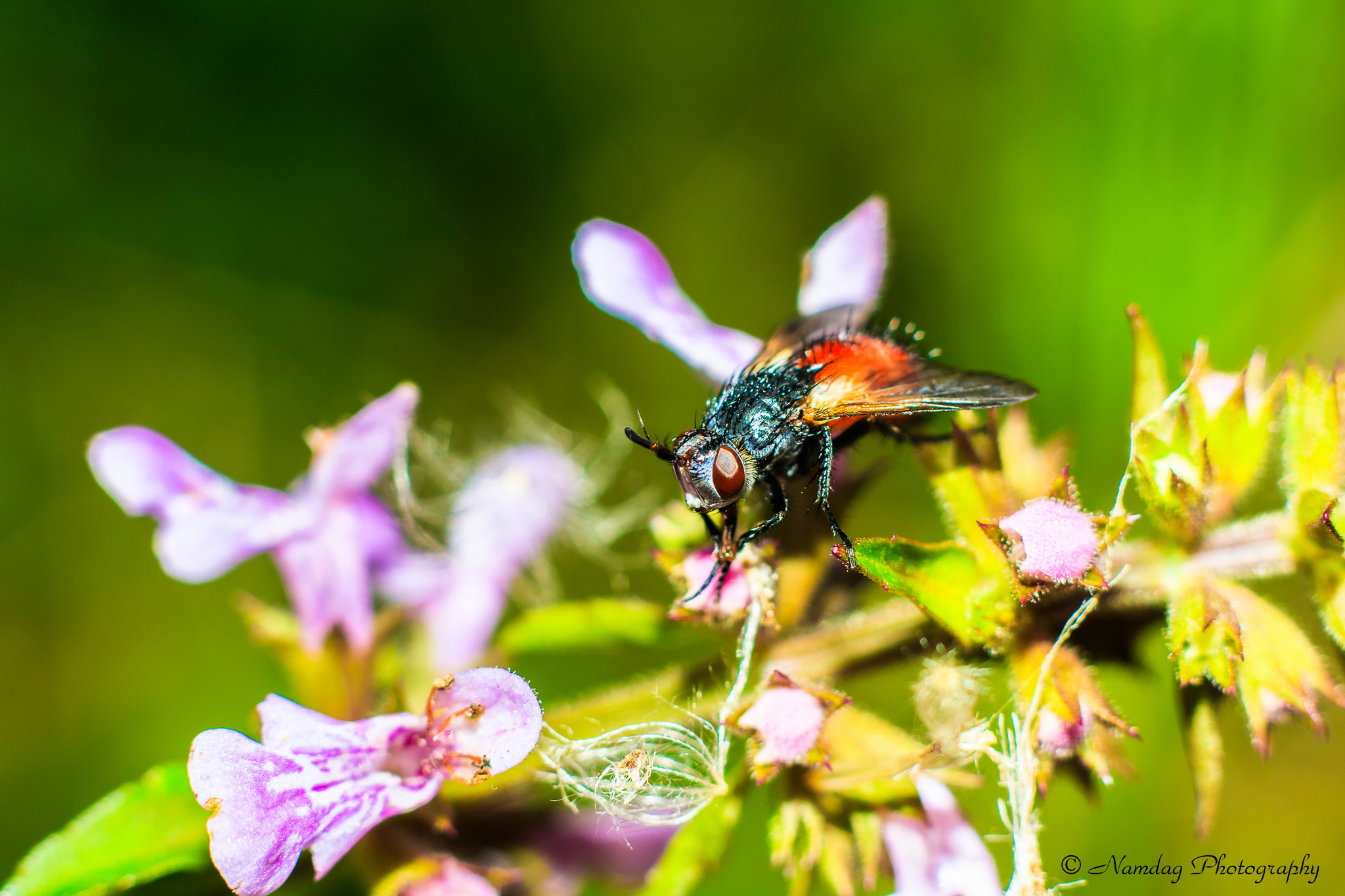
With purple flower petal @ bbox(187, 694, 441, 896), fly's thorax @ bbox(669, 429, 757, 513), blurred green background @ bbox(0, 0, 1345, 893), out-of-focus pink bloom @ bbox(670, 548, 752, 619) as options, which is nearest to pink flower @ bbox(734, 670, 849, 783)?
out-of-focus pink bloom @ bbox(670, 548, 752, 619)

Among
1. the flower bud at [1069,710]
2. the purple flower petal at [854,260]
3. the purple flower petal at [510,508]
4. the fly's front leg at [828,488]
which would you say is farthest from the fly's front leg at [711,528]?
the purple flower petal at [510,508]

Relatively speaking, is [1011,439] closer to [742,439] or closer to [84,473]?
[742,439]

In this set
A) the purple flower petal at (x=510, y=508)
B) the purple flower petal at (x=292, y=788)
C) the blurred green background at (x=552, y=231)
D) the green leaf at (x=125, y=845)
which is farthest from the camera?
the blurred green background at (x=552, y=231)

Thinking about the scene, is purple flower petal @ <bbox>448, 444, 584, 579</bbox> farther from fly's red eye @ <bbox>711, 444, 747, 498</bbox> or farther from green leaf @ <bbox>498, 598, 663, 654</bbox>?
fly's red eye @ <bbox>711, 444, 747, 498</bbox>

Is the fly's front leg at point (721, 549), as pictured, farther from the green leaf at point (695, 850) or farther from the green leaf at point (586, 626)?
the green leaf at point (695, 850)

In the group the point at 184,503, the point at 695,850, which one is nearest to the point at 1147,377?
the point at 695,850

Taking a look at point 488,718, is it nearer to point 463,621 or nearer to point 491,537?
point 463,621
